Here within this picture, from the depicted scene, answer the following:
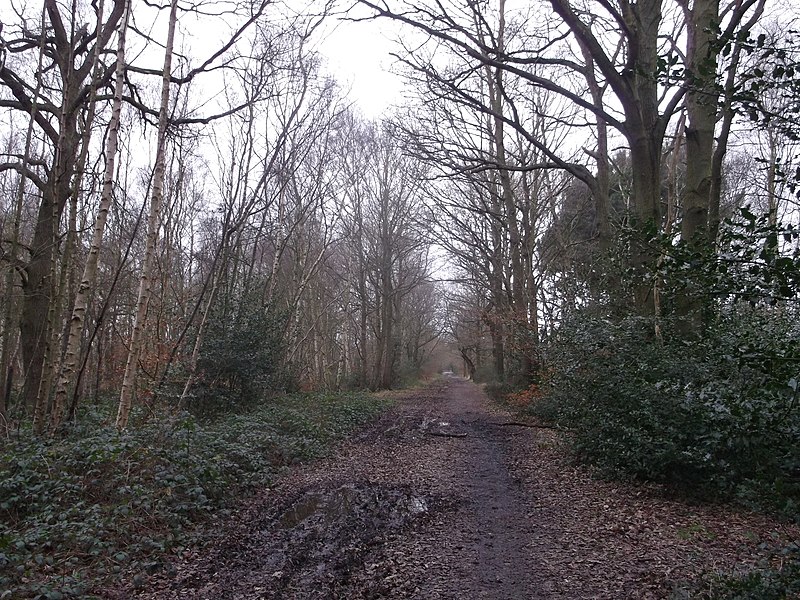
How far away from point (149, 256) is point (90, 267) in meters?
1.03

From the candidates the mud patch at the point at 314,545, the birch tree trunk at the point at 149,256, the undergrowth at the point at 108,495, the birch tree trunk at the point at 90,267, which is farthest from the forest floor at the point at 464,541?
the birch tree trunk at the point at 90,267

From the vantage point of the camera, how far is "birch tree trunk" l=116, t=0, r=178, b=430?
28.7 ft

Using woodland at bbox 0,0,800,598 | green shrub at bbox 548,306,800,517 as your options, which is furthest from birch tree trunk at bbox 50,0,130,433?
green shrub at bbox 548,306,800,517

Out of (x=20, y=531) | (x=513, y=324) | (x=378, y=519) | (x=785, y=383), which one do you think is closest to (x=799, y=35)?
(x=785, y=383)

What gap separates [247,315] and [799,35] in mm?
13762

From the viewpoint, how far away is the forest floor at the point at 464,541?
4664 millimetres

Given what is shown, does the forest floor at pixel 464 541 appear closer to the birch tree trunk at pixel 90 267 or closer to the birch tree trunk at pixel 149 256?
the birch tree trunk at pixel 149 256

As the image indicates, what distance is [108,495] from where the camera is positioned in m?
6.39

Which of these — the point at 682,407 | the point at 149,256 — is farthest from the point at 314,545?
the point at 149,256

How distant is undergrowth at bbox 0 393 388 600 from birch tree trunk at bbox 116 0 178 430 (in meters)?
0.54

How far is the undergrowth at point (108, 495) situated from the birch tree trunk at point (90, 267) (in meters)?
0.61

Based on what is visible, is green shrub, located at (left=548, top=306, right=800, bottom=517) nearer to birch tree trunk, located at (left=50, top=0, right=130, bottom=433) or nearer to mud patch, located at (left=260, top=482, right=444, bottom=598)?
mud patch, located at (left=260, top=482, right=444, bottom=598)

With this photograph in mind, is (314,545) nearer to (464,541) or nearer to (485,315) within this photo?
(464,541)

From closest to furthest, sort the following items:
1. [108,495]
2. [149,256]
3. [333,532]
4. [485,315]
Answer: [333,532]
[108,495]
[149,256]
[485,315]
